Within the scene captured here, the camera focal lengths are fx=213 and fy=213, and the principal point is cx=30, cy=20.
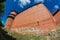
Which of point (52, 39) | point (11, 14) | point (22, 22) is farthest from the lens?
point (11, 14)

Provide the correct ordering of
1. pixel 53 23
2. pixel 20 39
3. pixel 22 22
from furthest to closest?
pixel 22 22 < pixel 53 23 < pixel 20 39

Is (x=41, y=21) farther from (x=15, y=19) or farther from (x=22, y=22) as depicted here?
(x=15, y=19)

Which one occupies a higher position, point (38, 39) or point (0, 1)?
point (0, 1)

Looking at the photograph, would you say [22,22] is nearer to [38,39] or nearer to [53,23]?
[53,23]

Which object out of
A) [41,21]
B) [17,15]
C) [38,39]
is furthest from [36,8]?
[38,39]

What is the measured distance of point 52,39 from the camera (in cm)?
1864

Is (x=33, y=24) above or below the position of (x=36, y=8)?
below

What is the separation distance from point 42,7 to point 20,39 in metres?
27.4

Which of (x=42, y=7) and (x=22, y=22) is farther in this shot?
(x=42, y=7)

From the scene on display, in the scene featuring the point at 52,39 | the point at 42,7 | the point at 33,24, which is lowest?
the point at 52,39

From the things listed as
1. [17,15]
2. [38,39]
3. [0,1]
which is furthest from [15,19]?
[0,1]

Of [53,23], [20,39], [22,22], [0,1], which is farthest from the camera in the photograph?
[22,22]

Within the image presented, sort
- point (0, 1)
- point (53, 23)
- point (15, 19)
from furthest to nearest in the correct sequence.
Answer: point (15, 19), point (53, 23), point (0, 1)

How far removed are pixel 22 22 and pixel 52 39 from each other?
21.6 metres
